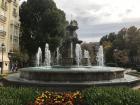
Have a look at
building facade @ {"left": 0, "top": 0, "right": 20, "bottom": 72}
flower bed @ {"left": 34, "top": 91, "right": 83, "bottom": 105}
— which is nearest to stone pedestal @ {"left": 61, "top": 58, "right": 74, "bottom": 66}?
flower bed @ {"left": 34, "top": 91, "right": 83, "bottom": 105}

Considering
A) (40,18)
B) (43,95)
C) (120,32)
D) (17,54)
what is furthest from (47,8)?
(43,95)

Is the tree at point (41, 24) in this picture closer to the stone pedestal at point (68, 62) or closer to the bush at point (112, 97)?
the stone pedestal at point (68, 62)

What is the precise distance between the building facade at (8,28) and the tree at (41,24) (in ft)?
5.82

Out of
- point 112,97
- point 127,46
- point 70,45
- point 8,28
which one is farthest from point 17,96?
point 127,46

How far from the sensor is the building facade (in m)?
58.7

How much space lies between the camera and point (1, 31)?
191 ft

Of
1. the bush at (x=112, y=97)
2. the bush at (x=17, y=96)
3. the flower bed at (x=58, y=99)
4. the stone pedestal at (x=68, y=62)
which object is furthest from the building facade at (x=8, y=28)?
the bush at (x=112, y=97)

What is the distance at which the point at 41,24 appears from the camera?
64188 mm

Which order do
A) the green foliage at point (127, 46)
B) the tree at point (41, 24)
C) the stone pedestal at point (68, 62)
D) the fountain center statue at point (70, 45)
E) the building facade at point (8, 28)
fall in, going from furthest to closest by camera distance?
Result: 1. the green foliage at point (127, 46)
2. the tree at point (41, 24)
3. the building facade at point (8, 28)
4. the stone pedestal at point (68, 62)
5. the fountain center statue at point (70, 45)

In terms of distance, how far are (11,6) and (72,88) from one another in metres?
48.7

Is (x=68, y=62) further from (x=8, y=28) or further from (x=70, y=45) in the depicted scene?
(x=8, y=28)

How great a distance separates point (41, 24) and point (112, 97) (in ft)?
177

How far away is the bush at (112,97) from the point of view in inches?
427

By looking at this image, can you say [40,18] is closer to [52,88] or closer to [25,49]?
[25,49]
